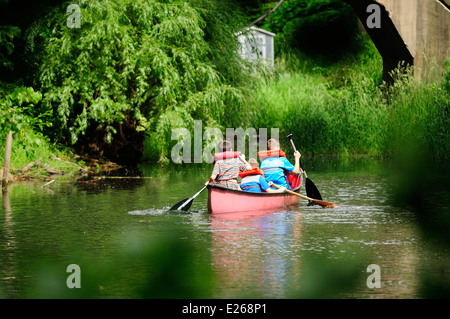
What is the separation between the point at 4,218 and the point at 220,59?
11851mm

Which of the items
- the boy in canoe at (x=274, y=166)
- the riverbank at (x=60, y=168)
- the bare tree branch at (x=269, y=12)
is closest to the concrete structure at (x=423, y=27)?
the riverbank at (x=60, y=168)

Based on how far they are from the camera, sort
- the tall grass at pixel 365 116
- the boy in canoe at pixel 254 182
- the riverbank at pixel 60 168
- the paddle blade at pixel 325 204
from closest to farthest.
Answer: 1. the paddle blade at pixel 325 204
2. the boy in canoe at pixel 254 182
3. the riverbank at pixel 60 168
4. the tall grass at pixel 365 116

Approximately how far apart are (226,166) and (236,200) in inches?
29.7

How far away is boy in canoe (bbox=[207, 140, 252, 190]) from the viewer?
1459 cm

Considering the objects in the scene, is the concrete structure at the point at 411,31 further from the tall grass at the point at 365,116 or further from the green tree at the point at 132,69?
the green tree at the point at 132,69

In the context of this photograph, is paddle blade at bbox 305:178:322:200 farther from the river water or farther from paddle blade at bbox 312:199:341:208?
paddle blade at bbox 312:199:341:208

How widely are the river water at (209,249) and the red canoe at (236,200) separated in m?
0.30

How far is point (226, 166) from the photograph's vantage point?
1462 cm

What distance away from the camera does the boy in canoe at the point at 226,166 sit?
47.9ft

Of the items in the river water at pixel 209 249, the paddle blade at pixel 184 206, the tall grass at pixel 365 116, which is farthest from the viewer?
the tall grass at pixel 365 116

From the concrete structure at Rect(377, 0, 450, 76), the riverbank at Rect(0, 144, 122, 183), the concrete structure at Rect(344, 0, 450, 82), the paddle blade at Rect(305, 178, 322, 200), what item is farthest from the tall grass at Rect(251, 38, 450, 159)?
the paddle blade at Rect(305, 178, 322, 200)

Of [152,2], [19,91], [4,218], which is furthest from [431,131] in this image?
[4,218]

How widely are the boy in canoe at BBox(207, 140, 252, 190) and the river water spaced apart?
646mm
